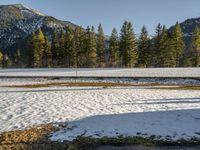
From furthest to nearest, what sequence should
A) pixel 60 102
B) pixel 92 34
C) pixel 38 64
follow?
1. pixel 38 64
2. pixel 92 34
3. pixel 60 102

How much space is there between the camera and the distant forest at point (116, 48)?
282ft

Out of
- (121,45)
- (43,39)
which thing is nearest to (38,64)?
(43,39)

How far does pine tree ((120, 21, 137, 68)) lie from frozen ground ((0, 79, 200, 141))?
213 ft

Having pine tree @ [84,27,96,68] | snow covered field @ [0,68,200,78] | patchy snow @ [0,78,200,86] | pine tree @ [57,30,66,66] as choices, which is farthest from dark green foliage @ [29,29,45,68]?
patchy snow @ [0,78,200,86]

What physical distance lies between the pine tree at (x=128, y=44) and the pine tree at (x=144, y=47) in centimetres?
165

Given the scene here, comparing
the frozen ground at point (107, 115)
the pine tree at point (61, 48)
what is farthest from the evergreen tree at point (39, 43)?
the frozen ground at point (107, 115)

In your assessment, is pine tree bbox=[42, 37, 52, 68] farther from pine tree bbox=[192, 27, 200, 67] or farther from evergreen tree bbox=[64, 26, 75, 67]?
pine tree bbox=[192, 27, 200, 67]

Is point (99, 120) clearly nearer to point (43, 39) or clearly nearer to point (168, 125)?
point (168, 125)

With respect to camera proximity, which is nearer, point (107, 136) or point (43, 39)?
point (107, 136)

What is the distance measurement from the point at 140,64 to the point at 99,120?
77.4m

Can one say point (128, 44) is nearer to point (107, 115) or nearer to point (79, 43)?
point (79, 43)

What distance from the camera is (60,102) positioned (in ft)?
69.1

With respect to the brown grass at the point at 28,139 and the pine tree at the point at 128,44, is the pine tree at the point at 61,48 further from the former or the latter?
the brown grass at the point at 28,139

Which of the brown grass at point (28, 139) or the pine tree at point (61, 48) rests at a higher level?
the pine tree at point (61, 48)
